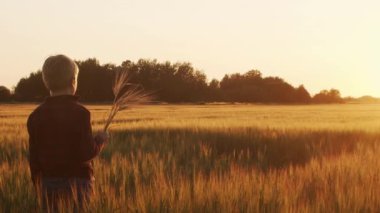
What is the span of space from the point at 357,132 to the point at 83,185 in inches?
365

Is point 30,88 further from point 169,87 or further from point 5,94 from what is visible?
point 169,87

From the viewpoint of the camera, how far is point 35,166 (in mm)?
3857

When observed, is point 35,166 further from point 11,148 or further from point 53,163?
point 11,148

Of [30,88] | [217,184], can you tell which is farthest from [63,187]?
[30,88]

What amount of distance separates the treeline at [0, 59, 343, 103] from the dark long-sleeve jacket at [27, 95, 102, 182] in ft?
176

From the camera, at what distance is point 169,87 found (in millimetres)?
68750

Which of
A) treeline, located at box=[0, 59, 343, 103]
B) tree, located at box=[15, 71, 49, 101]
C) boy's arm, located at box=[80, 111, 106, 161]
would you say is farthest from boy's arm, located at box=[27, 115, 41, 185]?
tree, located at box=[15, 71, 49, 101]

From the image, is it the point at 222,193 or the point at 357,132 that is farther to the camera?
the point at 357,132

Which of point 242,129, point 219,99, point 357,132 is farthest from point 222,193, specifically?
point 219,99

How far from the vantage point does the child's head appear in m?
3.62

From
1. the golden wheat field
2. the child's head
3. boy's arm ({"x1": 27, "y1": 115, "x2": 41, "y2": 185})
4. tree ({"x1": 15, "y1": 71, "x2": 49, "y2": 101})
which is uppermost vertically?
tree ({"x1": 15, "y1": 71, "x2": 49, "y2": 101})

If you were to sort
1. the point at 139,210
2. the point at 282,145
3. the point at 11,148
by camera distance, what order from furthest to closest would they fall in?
the point at 282,145 < the point at 11,148 < the point at 139,210

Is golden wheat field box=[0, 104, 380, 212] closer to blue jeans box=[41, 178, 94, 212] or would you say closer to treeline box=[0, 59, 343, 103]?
blue jeans box=[41, 178, 94, 212]

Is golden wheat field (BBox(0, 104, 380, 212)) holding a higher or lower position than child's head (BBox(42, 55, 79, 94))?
lower
